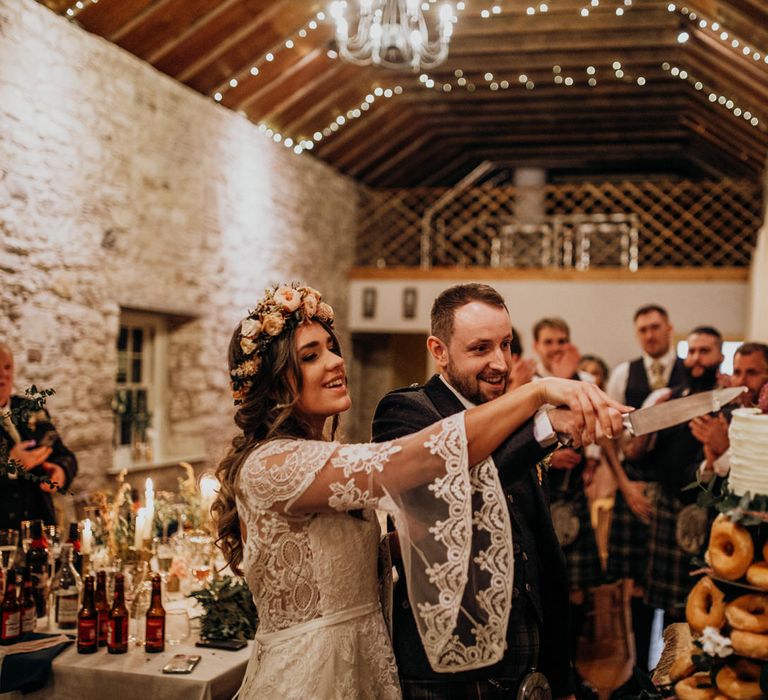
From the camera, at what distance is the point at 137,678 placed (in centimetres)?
240

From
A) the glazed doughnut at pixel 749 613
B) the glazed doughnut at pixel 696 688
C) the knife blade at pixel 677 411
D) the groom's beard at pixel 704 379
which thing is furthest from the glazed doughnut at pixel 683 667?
the groom's beard at pixel 704 379

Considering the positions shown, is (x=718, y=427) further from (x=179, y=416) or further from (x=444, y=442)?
(x=179, y=416)

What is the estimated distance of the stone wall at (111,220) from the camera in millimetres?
5609

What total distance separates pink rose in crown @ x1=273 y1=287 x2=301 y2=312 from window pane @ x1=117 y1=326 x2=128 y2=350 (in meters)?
5.47

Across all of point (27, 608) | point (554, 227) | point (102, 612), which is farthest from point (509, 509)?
point (554, 227)

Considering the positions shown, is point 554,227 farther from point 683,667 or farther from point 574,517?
point 683,667

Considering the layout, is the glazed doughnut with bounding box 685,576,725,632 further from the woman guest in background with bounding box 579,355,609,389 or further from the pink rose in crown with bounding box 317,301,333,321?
the woman guest in background with bounding box 579,355,609,389

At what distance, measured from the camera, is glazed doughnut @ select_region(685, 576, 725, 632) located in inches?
66.8

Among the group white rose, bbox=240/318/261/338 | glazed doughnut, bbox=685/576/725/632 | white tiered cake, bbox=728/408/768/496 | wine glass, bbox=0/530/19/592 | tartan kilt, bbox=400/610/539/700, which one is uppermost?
white rose, bbox=240/318/261/338

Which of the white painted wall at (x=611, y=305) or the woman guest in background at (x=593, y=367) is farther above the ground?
the white painted wall at (x=611, y=305)

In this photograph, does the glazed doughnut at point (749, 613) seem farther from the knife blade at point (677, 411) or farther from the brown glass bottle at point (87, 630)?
the brown glass bottle at point (87, 630)

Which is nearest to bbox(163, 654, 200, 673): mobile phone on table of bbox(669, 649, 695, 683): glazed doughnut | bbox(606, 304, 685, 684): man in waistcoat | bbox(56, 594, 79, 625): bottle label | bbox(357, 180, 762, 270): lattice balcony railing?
bbox(56, 594, 79, 625): bottle label

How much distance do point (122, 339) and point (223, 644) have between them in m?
4.98

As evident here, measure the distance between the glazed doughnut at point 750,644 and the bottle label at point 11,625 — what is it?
6.58 feet
